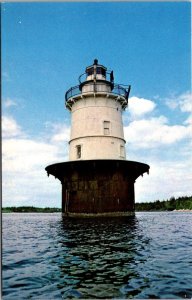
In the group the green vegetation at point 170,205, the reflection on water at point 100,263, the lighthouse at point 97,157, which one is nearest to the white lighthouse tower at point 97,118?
the lighthouse at point 97,157

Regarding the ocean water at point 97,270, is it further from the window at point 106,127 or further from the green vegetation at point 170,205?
the green vegetation at point 170,205

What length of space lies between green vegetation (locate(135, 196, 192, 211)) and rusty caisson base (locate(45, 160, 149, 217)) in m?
70.9

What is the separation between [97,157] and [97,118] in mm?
2896

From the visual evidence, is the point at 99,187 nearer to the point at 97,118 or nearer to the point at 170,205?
the point at 97,118

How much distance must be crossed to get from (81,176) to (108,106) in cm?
576

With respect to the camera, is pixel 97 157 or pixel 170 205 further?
pixel 170 205

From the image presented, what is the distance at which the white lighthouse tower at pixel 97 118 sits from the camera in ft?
78.9

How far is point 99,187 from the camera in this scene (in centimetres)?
2195

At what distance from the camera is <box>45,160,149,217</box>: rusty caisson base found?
21.9 metres

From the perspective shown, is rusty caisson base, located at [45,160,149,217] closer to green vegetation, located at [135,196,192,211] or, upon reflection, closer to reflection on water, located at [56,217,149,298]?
reflection on water, located at [56,217,149,298]

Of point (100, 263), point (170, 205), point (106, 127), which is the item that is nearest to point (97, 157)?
point (106, 127)

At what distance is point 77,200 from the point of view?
22.5 m

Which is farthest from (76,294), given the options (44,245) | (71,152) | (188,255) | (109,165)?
(71,152)

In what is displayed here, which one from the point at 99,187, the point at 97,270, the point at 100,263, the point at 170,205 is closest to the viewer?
the point at 97,270
